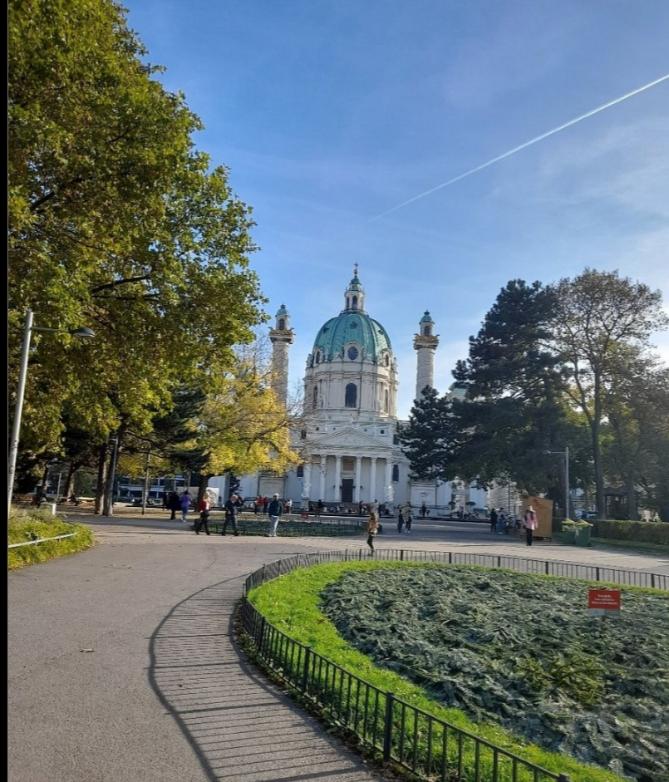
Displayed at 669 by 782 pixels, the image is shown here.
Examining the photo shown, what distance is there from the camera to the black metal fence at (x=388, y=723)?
5160 millimetres

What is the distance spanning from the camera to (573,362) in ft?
139

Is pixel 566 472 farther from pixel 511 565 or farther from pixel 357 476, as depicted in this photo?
pixel 357 476

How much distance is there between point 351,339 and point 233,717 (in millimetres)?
91664

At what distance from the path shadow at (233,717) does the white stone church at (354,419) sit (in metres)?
73.6

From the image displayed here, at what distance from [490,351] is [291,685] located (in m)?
41.4

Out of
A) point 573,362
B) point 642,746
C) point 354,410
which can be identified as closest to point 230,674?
point 642,746

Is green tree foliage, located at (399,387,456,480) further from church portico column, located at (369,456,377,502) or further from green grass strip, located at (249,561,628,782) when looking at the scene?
green grass strip, located at (249,561,628,782)

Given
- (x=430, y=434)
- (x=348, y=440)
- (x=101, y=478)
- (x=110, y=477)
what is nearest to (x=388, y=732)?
(x=110, y=477)

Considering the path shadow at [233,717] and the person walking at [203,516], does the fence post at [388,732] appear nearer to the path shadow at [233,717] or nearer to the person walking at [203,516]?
the path shadow at [233,717]

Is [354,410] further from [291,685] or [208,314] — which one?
[291,685]

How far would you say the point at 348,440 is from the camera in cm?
8869

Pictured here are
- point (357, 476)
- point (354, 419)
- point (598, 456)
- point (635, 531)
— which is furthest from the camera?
point (354, 419)

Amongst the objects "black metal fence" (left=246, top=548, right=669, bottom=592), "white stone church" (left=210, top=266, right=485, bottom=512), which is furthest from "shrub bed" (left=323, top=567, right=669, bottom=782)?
"white stone church" (left=210, top=266, right=485, bottom=512)

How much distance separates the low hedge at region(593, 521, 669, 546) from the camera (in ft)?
106
